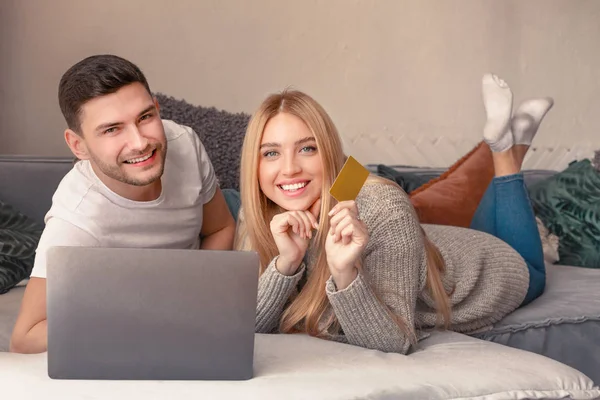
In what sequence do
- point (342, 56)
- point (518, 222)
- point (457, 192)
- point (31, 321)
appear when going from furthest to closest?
point (342, 56) < point (457, 192) < point (518, 222) < point (31, 321)

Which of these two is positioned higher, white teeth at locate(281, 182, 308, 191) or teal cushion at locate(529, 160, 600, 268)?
white teeth at locate(281, 182, 308, 191)

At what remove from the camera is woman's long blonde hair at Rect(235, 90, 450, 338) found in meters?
1.73

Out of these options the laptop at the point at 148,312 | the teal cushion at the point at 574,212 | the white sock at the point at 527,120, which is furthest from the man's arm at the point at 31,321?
the teal cushion at the point at 574,212

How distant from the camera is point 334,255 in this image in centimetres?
152

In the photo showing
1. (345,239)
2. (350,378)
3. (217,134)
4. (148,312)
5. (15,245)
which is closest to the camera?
(148,312)

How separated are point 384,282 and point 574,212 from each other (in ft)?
4.36

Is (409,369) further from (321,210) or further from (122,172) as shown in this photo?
(122,172)

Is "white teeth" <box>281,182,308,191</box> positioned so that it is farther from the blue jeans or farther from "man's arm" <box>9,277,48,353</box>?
the blue jeans

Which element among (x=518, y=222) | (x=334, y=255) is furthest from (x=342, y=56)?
(x=334, y=255)

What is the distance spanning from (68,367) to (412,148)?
93.1 inches

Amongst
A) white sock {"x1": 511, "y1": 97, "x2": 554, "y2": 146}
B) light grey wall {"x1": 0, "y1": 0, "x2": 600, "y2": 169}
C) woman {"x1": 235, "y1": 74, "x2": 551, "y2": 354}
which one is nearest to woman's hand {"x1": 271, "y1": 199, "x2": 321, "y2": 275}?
woman {"x1": 235, "y1": 74, "x2": 551, "y2": 354}

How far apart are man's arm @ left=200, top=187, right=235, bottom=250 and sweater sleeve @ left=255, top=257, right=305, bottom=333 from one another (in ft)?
1.43

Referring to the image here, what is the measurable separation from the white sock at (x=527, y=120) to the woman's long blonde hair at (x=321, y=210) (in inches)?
24.3

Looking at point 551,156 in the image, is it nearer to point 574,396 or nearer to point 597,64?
point 597,64
